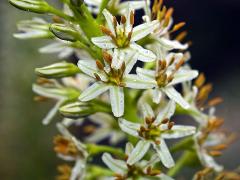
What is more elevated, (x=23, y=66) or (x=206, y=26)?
(x=23, y=66)

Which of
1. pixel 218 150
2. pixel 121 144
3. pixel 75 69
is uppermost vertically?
pixel 75 69

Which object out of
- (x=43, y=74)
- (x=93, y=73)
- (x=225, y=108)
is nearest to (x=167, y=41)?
(x=93, y=73)

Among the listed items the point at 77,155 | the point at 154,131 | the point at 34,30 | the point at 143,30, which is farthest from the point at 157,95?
the point at 34,30

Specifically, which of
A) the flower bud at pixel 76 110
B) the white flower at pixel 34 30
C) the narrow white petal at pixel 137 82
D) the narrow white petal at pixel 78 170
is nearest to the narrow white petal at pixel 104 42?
the narrow white petal at pixel 137 82

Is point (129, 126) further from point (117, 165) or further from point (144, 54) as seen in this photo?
point (144, 54)

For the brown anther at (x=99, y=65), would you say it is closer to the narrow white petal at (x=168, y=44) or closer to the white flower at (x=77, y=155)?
the narrow white petal at (x=168, y=44)

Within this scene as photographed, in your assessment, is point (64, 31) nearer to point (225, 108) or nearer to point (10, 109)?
point (10, 109)
